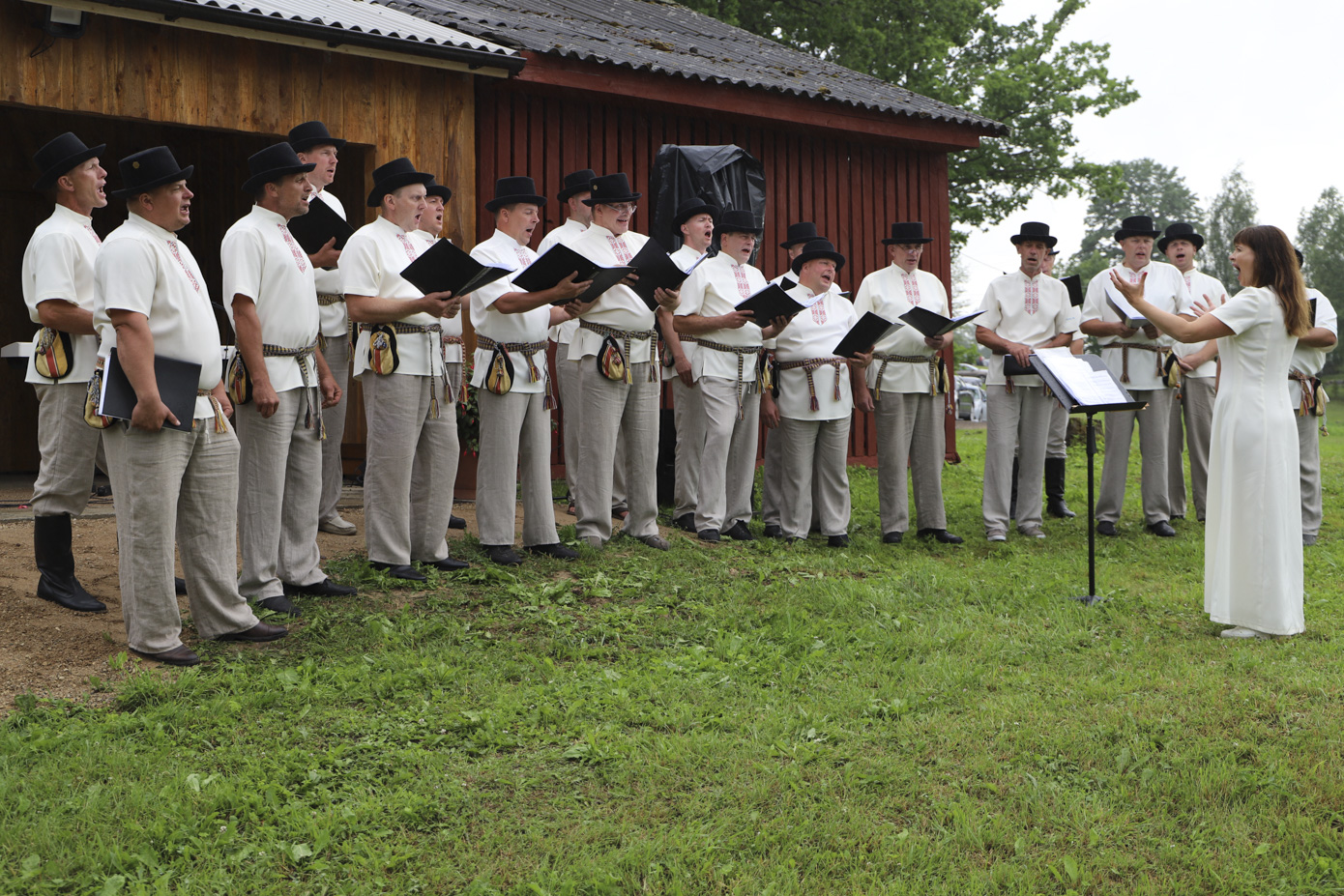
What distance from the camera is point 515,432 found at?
6.17 m

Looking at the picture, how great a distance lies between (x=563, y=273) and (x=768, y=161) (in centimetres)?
546

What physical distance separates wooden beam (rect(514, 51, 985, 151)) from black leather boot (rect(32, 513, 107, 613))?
5.08m

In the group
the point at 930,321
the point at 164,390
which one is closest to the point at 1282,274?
the point at 930,321

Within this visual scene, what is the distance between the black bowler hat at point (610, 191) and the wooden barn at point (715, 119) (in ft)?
8.28

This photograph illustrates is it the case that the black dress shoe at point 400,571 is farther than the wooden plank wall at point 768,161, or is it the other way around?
the wooden plank wall at point 768,161

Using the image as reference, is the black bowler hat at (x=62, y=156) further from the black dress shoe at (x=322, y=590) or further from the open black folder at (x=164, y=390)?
the black dress shoe at (x=322, y=590)

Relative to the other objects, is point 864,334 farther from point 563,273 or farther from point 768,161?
point 768,161

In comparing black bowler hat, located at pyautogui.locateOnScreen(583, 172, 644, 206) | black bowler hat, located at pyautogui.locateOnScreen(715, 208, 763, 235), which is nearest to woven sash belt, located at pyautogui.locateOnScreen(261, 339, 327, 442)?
black bowler hat, located at pyautogui.locateOnScreen(583, 172, 644, 206)

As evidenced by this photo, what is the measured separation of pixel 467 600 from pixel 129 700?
1.73 m

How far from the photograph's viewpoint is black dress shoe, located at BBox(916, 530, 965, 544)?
7676 millimetres

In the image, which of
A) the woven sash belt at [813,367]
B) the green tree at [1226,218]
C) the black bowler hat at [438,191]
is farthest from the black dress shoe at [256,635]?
the green tree at [1226,218]

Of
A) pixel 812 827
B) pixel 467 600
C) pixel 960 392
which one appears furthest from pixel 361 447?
pixel 960 392

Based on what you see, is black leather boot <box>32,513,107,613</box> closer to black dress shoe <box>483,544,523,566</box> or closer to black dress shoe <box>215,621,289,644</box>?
black dress shoe <box>215,621,289,644</box>

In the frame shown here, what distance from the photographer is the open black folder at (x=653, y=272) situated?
6.33 m
